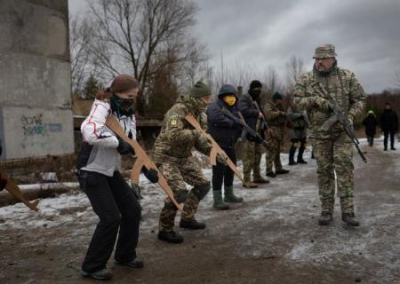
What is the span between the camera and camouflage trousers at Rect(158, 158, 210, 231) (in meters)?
4.78

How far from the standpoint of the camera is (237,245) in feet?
15.3

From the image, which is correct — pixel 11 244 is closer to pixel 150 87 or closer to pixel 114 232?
pixel 114 232

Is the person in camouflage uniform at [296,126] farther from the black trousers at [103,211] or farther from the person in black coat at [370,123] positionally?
the person in black coat at [370,123]

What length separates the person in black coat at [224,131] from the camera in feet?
21.3

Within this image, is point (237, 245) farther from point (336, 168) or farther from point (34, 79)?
point (34, 79)

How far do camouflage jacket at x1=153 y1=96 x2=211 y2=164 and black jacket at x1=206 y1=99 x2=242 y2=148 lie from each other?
1.46m

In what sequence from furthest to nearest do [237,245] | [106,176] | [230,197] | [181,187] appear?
[230,197]
[181,187]
[237,245]
[106,176]

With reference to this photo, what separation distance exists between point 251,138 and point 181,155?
3233 mm

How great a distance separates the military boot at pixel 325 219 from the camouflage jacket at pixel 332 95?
93 centimetres

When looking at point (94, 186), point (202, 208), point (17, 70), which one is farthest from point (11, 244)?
point (17, 70)

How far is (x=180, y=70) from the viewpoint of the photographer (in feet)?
106

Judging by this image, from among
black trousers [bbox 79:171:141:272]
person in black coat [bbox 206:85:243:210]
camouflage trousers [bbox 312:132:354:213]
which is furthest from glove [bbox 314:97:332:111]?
black trousers [bbox 79:171:141:272]

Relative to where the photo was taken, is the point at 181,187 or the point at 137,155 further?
the point at 181,187

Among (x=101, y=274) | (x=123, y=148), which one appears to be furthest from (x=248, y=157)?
(x=101, y=274)
